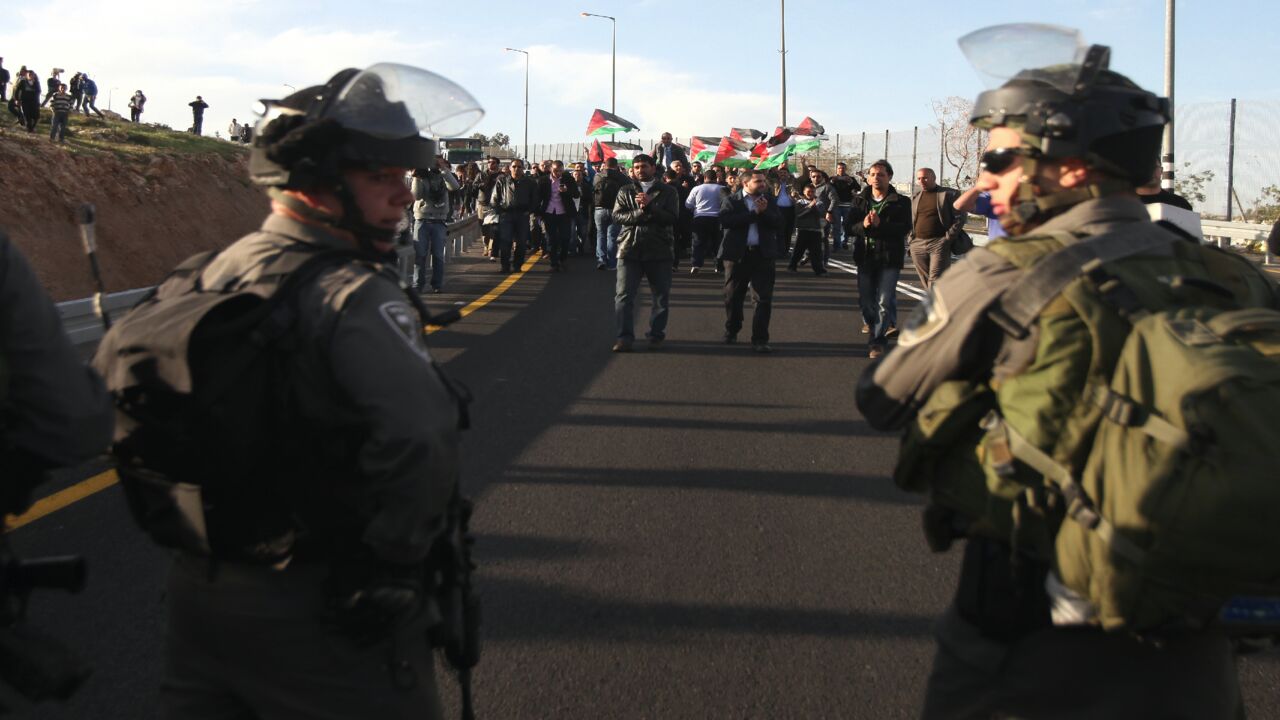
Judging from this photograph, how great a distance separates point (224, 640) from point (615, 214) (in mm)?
9425

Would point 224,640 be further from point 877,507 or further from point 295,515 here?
point 877,507

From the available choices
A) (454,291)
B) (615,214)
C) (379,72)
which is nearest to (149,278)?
(454,291)

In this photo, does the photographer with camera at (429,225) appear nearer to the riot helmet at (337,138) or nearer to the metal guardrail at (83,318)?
the metal guardrail at (83,318)

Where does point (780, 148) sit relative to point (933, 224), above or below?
above

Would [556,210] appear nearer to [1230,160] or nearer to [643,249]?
[643,249]

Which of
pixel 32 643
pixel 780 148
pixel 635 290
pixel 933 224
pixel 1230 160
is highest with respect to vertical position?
pixel 780 148

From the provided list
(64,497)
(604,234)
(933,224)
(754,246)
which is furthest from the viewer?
(604,234)

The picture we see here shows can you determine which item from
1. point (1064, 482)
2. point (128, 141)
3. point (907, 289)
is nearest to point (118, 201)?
point (128, 141)

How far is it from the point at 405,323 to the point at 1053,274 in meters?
1.20

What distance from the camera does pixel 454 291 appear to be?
16.8m

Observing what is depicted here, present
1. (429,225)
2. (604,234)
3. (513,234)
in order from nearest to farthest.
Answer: (429,225) < (513,234) < (604,234)

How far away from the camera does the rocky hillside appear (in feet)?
83.8

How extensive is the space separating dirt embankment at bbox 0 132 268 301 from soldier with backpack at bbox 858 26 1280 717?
23.1 metres

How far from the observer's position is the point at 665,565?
17.5ft
